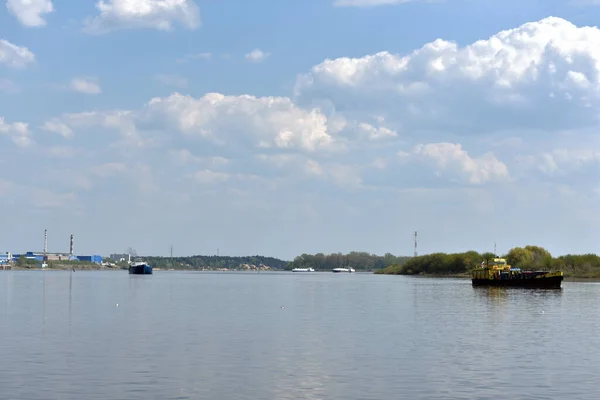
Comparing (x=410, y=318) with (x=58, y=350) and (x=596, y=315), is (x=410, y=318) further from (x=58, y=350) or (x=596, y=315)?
(x=58, y=350)

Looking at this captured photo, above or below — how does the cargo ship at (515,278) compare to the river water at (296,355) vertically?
above

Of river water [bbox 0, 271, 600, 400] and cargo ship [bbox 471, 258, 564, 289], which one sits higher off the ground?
cargo ship [bbox 471, 258, 564, 289]

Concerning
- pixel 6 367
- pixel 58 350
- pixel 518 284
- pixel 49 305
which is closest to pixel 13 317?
pixel 49 305

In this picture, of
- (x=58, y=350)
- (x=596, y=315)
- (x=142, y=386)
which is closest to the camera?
(x=142, y=386)

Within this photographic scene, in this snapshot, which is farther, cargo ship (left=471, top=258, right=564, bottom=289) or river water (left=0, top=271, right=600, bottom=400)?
cargo ship (left=471, top=258, right=564, bottom=289)

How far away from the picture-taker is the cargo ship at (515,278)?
18162 cm

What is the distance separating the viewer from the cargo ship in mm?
181625

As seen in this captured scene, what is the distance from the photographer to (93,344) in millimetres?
60656

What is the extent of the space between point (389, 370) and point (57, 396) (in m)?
19.1

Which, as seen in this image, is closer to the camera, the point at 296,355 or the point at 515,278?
the point at 296,355

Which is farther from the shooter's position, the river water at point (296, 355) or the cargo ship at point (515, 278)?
the cargo ship at point (515, 278)

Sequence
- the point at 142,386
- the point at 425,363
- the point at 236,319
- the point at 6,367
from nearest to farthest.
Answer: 1. the point at 142,386
2. the point at 6,367
3. the point at 425,363
4. the point at 236,319

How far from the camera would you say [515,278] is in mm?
189875

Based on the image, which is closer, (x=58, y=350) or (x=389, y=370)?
(x=389, y=370)
